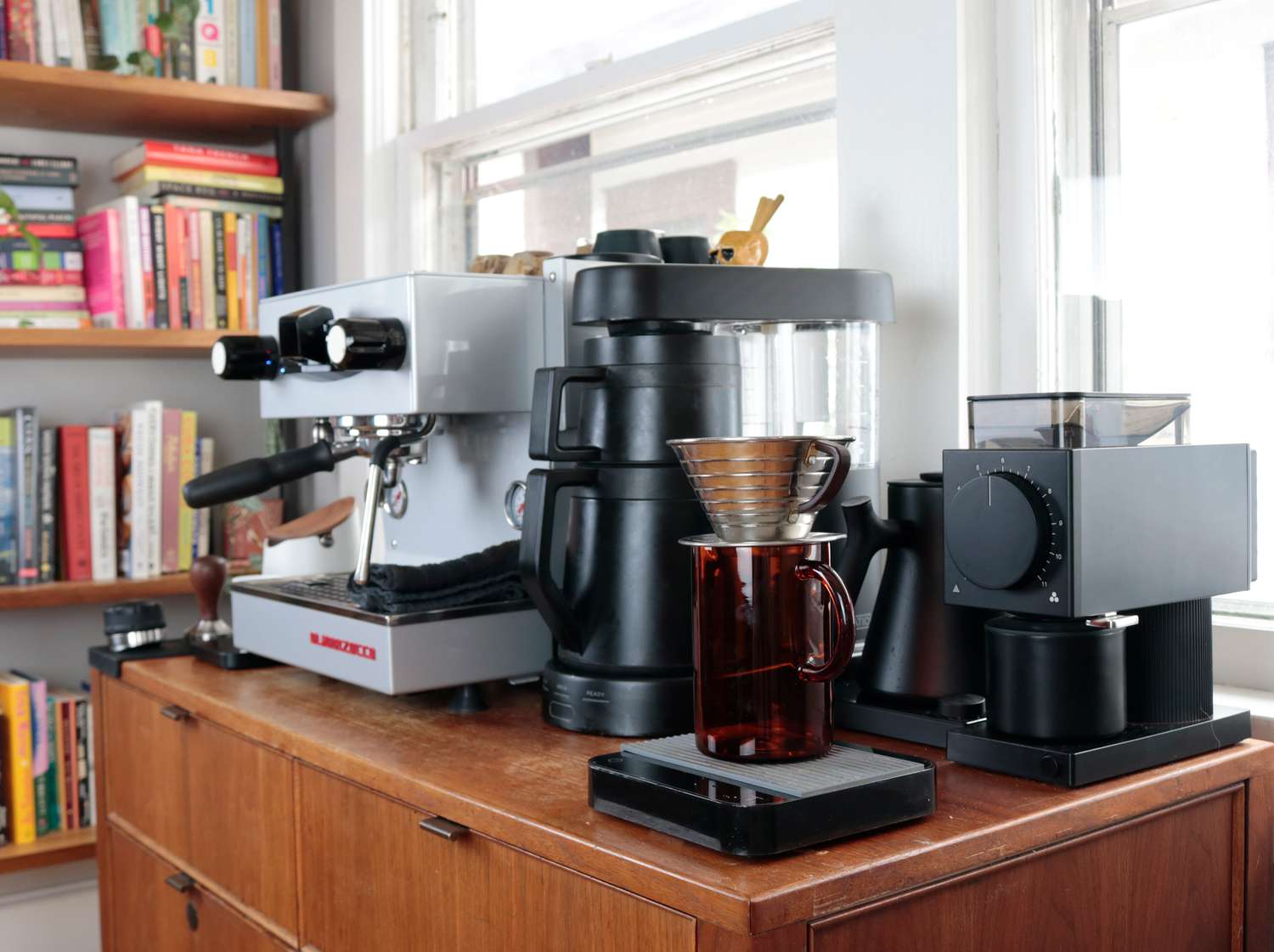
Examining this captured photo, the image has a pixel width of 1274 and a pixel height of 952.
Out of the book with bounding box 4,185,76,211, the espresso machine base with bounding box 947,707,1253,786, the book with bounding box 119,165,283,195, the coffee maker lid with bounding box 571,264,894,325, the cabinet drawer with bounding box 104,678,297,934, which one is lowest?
the cabinet drawer with bounding box 104,678,297,934

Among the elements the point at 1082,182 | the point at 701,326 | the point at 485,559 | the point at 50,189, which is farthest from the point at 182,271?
the point at 1082,182

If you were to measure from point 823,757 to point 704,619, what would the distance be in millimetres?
120

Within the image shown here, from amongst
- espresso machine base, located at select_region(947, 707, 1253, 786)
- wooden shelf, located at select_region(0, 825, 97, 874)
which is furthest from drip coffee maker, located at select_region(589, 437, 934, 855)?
wooden shelf, located at select_region(0, 825, 97, 874)

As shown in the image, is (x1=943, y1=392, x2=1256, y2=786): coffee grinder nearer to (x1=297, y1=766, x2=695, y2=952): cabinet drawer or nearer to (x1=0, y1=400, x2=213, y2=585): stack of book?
(x1=297, y1=766, x2=695, y2=952): cabinet drawer

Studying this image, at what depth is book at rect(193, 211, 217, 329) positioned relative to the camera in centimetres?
221

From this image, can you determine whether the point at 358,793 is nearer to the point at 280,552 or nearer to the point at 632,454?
the point at 632,454

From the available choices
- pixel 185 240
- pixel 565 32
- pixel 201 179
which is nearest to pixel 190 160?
pixel 201 179

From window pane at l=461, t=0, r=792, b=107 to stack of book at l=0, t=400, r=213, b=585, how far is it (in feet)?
2.58

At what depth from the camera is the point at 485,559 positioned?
126 cm

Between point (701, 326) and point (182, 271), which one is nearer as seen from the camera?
point (701, 326)

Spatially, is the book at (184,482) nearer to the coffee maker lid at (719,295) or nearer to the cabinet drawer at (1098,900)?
the coffee maker lid at (719,295)

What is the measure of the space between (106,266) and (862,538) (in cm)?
156

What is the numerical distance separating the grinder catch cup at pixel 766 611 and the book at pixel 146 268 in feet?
5.09

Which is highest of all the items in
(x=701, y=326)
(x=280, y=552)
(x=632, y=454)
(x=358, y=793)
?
(x=701, y=326)
